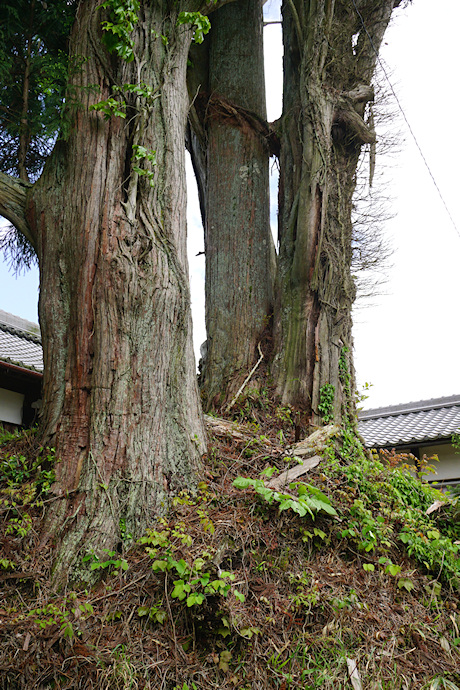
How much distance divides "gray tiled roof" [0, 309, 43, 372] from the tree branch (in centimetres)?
257

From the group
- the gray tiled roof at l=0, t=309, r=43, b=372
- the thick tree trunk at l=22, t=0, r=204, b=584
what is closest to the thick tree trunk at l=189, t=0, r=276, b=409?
the thick tree trunk at l=22, t=0, r=204, b=584

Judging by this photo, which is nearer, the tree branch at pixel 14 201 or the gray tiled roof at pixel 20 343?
the tree branch at pixel 14 201

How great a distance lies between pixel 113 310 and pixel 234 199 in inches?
103

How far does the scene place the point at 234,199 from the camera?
5.19 metres

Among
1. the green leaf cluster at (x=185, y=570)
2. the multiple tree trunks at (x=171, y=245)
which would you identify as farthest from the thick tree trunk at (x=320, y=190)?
the green leaf cluster at (x=185, y=570)

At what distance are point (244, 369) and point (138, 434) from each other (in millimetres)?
1786

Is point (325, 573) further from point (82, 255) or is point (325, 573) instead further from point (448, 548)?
point (82, 255)

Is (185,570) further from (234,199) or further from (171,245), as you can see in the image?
(234,199)

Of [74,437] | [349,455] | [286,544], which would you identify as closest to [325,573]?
[286,544]

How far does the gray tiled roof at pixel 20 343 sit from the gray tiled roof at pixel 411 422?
674 cm

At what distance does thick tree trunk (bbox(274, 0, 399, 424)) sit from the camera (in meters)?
4.47

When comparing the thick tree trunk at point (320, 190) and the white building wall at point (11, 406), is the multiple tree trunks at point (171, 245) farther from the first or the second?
the white building wall at point (11, 406)

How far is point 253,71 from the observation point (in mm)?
5648

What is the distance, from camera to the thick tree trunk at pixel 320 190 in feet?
14.7
